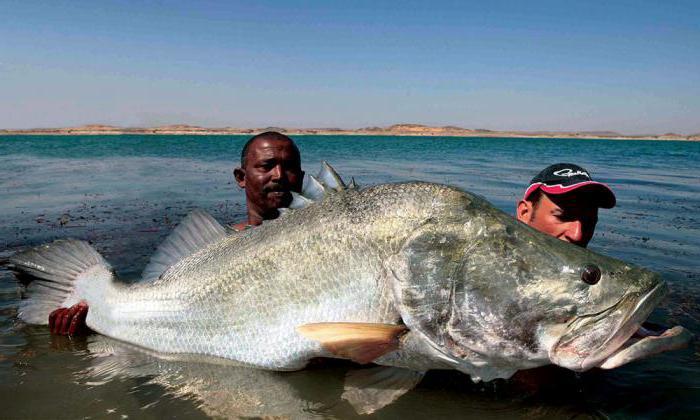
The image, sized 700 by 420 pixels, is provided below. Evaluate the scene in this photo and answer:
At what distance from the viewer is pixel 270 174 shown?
5.67 metres

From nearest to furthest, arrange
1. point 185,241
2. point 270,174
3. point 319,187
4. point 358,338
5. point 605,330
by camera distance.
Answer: point 605,330 → point 358,338 → point 319,187 → point 185,241 → point 270,174

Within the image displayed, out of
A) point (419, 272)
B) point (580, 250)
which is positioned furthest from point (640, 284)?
point (419, 272)

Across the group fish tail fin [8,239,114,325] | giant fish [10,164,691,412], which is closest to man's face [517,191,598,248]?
giant fish [10,164,691,412]

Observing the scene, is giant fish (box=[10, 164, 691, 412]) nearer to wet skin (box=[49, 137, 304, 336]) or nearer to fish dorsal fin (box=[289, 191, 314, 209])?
fish dorsal fin (box=[289, 191, 314, 209])

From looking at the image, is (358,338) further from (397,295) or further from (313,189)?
(313,189)

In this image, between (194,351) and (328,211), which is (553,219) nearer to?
(328,211)

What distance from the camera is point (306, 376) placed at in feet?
12.4

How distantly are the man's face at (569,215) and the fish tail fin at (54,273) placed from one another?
365cm

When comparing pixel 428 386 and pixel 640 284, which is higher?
pixel 640 284

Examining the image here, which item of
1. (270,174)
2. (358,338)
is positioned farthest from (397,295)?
(270,174)

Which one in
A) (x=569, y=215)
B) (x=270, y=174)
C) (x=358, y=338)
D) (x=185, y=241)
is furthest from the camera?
(x=270, y=174)

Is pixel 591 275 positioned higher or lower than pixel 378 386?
higher

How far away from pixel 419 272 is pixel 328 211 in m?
0.75

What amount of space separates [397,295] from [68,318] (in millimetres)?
3001
